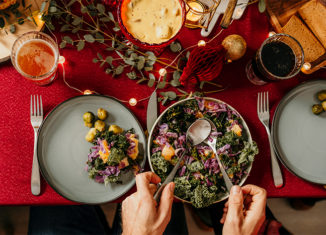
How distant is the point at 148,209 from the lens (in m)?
0.98

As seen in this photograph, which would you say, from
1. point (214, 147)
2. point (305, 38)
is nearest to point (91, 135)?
point (214, 147)

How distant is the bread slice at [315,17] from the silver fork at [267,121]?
1.39 feet

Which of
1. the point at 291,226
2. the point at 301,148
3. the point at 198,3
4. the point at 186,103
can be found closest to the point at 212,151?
the point at 186,103

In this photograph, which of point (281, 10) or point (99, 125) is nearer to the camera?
point (99, 125)

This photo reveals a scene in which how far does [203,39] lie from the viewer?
1.30 m

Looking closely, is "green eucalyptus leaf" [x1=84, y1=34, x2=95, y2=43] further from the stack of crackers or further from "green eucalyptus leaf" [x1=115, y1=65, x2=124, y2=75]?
the stack of crackers

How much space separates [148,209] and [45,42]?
0.88 metres

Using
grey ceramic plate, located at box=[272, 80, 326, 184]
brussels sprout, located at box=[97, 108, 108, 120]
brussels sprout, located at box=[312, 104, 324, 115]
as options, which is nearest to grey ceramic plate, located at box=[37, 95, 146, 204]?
brussels sprout, located at box=[97, 108, 108, 120]

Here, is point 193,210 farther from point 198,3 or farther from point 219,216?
point 198,3

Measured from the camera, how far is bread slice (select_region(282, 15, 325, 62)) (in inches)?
50.4

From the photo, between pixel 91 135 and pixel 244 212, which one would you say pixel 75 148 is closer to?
pixel 91 135

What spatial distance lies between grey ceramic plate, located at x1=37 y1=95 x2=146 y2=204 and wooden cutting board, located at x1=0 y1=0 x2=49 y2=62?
38 cm

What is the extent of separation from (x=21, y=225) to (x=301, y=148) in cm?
234

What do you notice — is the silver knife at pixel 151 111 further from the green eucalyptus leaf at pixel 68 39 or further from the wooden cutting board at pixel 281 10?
the wooden cutting board at pixel 281 10
